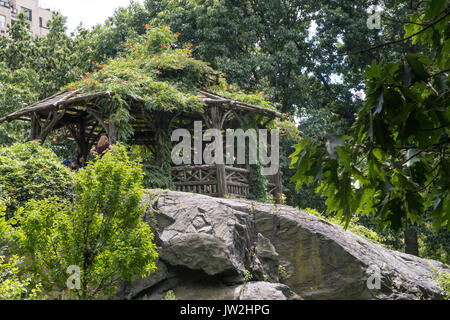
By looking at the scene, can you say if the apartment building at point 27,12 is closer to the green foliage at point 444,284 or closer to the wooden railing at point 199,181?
the wooden railing at point 199,181

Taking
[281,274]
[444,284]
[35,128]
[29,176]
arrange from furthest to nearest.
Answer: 1. [35,128]
2. [444,284]
3. [281,274]
4. [29,176]

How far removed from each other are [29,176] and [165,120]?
643 cm

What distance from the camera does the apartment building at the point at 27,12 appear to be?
163 ft

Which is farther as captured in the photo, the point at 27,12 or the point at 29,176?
the point at 27,12

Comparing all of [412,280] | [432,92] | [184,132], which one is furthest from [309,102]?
[432,92]

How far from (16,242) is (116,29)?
69.0 ft

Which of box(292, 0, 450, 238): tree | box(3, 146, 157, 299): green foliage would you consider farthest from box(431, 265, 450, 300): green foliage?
box(292, 0, 450, 238): tree

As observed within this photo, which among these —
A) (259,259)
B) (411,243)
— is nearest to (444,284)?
(259,259)

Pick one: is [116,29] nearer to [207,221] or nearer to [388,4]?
[388,4]

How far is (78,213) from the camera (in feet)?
21.7

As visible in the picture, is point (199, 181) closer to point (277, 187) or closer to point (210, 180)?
point (210, 180)

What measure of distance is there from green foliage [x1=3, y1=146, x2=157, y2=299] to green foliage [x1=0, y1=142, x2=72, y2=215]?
1.73 m

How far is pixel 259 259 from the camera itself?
29.6 ft

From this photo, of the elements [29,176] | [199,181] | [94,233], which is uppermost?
[199,181]
